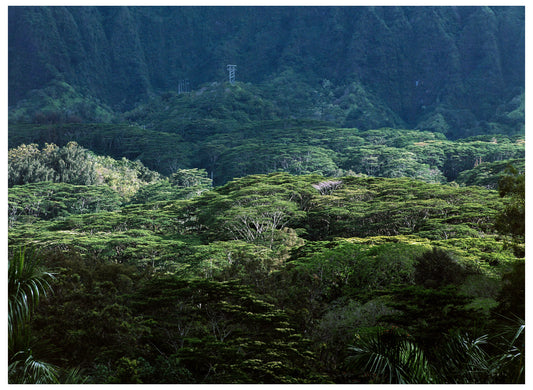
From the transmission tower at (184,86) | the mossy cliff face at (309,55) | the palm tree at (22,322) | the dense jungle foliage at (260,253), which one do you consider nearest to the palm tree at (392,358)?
the dense jungle foliage at (260,253)

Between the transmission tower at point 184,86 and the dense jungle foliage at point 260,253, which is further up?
the transmission tower at point 184,86

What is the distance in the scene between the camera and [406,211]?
1725cm

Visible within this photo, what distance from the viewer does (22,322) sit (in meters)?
8.49

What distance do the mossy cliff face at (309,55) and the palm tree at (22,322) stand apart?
47.6 metres

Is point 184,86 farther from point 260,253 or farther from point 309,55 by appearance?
point 260,253

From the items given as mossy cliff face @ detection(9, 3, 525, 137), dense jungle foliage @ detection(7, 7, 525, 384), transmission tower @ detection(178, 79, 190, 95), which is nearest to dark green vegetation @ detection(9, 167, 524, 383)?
dense jungle foliage @ detection(7, 7, 525, 384)

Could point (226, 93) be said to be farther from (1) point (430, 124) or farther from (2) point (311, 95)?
(1) point (430, 124)

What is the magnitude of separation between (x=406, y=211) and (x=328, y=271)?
5.63m

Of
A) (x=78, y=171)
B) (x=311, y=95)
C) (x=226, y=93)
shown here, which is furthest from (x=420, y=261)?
(x=311, y=95)

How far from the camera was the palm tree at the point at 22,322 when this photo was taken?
8.38m

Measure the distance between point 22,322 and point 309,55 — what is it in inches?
2357

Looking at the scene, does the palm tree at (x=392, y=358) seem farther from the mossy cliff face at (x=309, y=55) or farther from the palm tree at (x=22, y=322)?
the mossy cliff face at (x=309, y=55)

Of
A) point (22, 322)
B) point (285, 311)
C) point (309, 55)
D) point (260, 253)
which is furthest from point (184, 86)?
point (22, 322)

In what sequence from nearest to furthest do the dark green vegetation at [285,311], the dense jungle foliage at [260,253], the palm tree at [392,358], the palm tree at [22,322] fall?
the palm tree at [22,322] → the palm tree at [392,358] → the dense jungle foliage at [260,253] → the dark green vegetation at [285,311]
